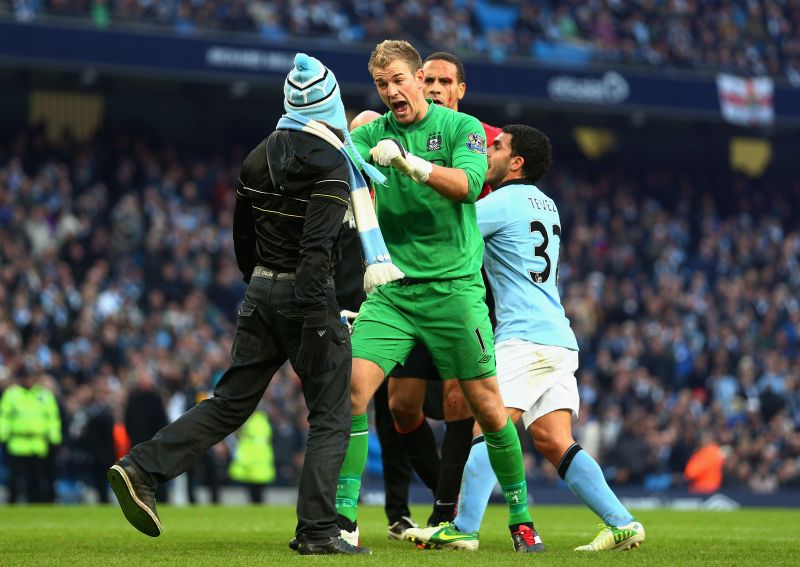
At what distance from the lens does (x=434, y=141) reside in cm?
704

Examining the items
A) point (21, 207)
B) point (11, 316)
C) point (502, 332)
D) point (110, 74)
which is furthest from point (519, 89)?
point (502, 332)

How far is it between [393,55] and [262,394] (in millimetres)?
1778

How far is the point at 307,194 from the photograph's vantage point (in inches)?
252

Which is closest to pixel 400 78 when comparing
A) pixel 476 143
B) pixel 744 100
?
pixel 476 143

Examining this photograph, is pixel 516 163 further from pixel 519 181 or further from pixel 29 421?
pixel 29 421

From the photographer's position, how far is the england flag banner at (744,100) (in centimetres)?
2783

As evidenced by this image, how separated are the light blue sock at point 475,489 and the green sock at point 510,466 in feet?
0.36

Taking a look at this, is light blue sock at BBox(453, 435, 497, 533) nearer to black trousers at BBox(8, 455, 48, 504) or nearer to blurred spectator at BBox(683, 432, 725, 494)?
black trousers at BBox(8, 455, 48, 504)

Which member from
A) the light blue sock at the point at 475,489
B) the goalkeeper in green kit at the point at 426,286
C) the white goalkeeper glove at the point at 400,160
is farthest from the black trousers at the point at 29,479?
the white goalkeeper glove at the point at 400,160

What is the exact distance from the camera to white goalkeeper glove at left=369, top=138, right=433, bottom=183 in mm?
6441

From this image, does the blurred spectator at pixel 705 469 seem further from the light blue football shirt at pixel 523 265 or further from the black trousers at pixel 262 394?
the black trousers at pixel 262 394

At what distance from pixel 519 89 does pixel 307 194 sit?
20023 mm

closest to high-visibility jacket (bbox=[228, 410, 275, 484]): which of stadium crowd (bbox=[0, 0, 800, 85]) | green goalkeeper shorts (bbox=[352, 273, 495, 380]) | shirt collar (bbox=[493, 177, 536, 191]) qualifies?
stadium crowd (bbox=[0, 0, 800, 85])

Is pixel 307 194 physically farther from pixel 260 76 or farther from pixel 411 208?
pixel 260 76
